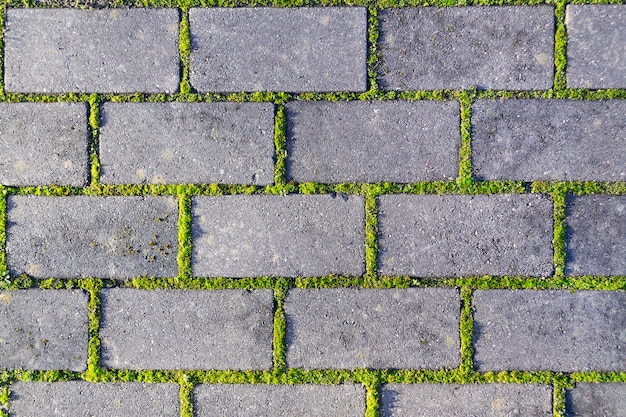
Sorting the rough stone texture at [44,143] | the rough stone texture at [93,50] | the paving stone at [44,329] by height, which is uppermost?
the rough stone texture at [93,50]

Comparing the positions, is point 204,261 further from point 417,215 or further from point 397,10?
point 397,10

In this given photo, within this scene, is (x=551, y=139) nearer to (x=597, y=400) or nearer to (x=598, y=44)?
(x=598, y=44)

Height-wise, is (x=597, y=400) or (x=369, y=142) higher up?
(x=369, y=142)

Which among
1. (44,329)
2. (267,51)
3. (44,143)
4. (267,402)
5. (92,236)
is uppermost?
(267,51)

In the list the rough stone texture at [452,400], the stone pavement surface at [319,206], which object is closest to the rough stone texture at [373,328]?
the stone pavement surface at [319,206]

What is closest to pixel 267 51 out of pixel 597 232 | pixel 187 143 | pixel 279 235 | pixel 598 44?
pixel 187 143

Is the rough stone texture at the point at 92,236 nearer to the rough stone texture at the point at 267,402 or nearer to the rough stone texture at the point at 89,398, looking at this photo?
the rough stone texture at the point at 89,398
